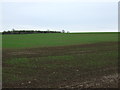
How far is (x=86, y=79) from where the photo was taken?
41.2 ft

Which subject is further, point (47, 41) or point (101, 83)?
point (47, 41)

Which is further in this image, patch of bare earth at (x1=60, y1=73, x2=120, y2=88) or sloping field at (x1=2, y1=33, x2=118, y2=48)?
sloping field at (x1=2, y1=33, x2=118, y2=48)

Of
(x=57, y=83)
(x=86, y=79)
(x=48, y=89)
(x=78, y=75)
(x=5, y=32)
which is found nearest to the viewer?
(x=48, y=89)

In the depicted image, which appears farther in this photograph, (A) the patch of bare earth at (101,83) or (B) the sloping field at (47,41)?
(B) the sloping field at (47,41)

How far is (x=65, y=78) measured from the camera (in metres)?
12.7

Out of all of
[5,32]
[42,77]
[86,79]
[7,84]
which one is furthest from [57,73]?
[5,32]

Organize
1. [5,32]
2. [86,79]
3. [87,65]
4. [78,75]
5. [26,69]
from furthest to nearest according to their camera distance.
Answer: [5,32] < [87,65] < [26,69] < [78,75] < [86,79]

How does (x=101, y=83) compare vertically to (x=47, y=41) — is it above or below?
below

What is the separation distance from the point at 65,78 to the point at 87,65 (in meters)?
4.72

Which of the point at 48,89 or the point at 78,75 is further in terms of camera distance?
the point at 78,75

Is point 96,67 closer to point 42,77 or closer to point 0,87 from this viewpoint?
point 42,77

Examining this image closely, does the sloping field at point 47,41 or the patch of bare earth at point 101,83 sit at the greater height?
the sloping field at point 47,41

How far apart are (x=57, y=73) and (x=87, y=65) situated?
12.4 feet

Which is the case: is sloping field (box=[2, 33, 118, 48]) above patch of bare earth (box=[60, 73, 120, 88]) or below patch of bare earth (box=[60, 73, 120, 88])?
above
